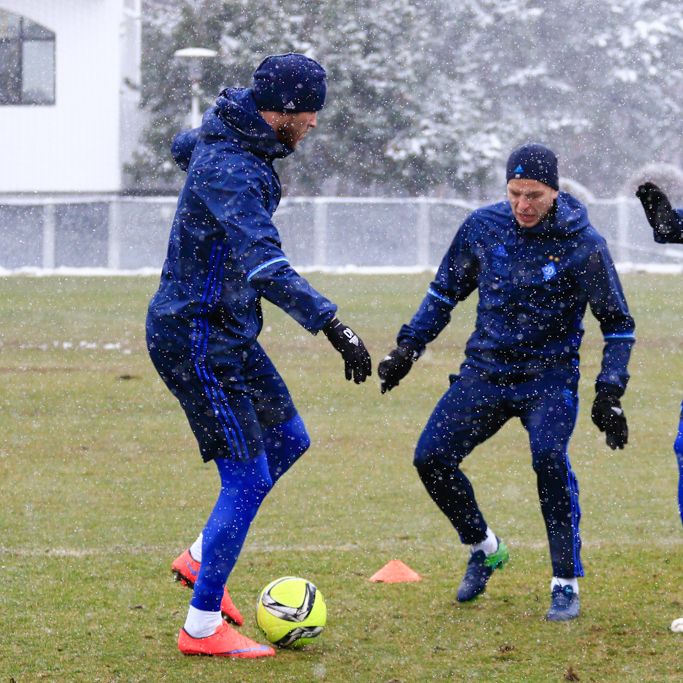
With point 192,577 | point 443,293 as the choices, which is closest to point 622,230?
point 443,293

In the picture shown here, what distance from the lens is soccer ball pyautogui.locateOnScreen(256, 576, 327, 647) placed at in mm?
5375

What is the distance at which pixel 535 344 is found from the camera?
5.83 m

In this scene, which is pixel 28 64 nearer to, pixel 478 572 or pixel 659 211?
pixel 478 572

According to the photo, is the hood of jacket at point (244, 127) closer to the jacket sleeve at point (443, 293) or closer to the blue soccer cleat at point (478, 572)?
the jacket sleeve at point (443, 293)

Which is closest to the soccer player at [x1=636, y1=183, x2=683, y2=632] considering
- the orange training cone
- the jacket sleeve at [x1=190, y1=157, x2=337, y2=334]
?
the orange training cone

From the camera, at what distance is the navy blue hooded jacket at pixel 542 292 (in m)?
5.71

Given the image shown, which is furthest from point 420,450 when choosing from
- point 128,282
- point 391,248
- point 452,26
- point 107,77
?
point 452,26

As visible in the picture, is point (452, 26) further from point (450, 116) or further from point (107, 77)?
point (107, 77)

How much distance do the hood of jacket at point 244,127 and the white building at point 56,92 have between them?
3085 centimetres

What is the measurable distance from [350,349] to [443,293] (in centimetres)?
122

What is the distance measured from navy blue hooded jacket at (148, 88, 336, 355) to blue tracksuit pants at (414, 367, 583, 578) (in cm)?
103

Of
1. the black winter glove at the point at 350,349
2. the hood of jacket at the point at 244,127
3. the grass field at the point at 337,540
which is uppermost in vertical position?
the hood of jacket at the point at 244,127

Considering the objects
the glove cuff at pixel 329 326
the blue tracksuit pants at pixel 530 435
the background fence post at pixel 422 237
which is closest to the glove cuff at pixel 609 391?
the blue tracksuit pants at pixel 530 435

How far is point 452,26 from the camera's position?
3872 centimetres
